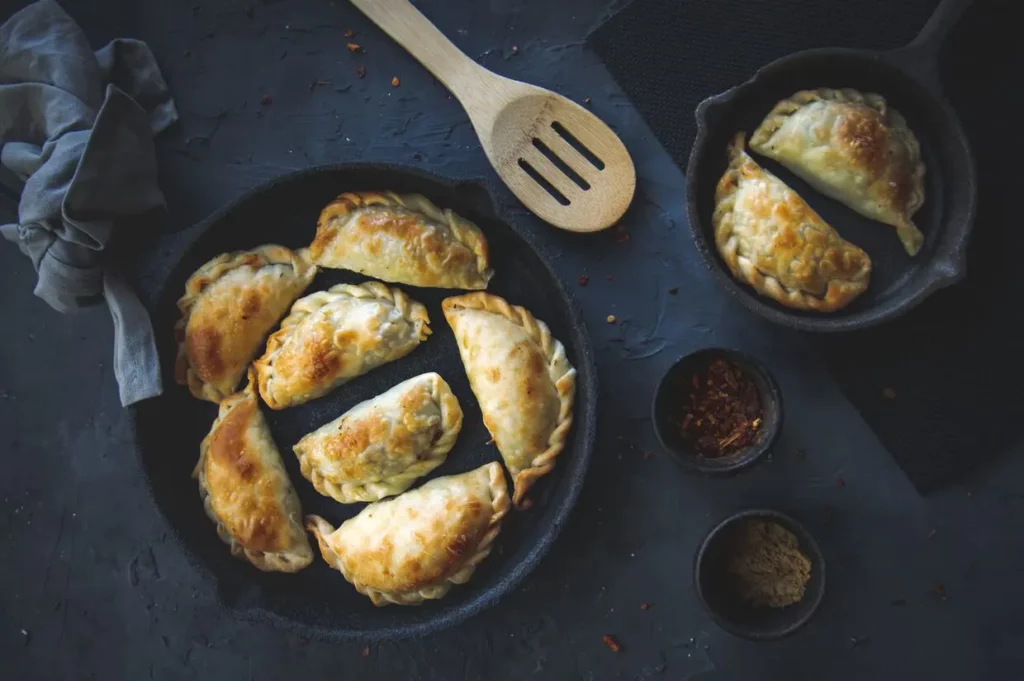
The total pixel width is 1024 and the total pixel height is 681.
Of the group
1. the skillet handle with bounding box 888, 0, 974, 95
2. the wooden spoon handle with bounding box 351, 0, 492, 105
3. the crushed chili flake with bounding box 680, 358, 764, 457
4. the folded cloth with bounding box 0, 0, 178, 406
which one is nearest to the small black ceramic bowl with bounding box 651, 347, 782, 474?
the crushed chili flake with bounding box 680, 358, 764, 457

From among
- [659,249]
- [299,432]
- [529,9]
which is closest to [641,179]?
[659,249]

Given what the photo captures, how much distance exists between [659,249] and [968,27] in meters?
1.17

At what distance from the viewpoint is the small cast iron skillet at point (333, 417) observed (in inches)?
103

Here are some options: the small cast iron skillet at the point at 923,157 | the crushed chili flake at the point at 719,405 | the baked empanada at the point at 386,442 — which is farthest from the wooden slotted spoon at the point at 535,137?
the baked empanada at the point at 386,442

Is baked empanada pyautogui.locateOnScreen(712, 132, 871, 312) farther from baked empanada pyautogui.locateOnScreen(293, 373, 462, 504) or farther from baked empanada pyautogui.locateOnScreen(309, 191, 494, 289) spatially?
baked empanada pyautogui.locateOnScreen(293, 373, 462, 504)

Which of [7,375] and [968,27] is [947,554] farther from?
[7,375]

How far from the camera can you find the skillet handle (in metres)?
2.48

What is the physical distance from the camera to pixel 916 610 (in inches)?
107

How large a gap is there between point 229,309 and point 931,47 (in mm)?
2296

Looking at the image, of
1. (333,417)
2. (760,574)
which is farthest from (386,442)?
(760,574)

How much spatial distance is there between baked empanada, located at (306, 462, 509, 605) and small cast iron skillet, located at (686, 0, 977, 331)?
100 centimetres

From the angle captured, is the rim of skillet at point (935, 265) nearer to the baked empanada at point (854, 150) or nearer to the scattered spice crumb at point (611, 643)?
the baked empanada at point (854, 150)

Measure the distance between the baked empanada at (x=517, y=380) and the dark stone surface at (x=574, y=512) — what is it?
8.1 inches

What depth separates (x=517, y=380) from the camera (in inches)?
104
